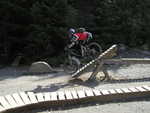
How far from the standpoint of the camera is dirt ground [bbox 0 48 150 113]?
484 centimetres

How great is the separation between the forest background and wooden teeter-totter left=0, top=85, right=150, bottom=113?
6023mm

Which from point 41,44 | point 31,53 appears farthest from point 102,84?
point 31,53

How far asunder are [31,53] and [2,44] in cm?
186

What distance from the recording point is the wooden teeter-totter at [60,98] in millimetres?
4848

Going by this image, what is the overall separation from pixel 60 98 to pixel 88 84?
2.20 metres

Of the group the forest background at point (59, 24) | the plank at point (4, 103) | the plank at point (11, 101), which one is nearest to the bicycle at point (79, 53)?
the forest background at point (59, 24)

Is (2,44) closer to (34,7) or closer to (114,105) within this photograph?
(34,7)

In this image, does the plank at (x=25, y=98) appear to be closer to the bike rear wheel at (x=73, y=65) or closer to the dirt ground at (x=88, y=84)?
the dirt ground at (x=88, y=84)

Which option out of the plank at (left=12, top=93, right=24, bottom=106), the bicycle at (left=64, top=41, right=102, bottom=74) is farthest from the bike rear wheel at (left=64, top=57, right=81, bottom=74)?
the plank at (left=12, top=93, right=24, bottom=106)

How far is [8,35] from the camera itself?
1332 centimetres

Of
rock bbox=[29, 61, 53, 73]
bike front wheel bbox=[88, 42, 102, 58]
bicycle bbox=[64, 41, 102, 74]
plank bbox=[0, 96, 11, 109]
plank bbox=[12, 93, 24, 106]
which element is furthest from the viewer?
bike front wheel bbox=[88, 42, 102, 58]

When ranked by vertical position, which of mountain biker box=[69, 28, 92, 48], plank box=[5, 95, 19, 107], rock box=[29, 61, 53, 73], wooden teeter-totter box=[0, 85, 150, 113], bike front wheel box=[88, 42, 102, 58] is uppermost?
plank box=[5, 95, 19, 107]

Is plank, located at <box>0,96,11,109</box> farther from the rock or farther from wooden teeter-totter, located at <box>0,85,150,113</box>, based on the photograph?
the rock

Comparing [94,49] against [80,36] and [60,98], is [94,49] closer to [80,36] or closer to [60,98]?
[80,36]
